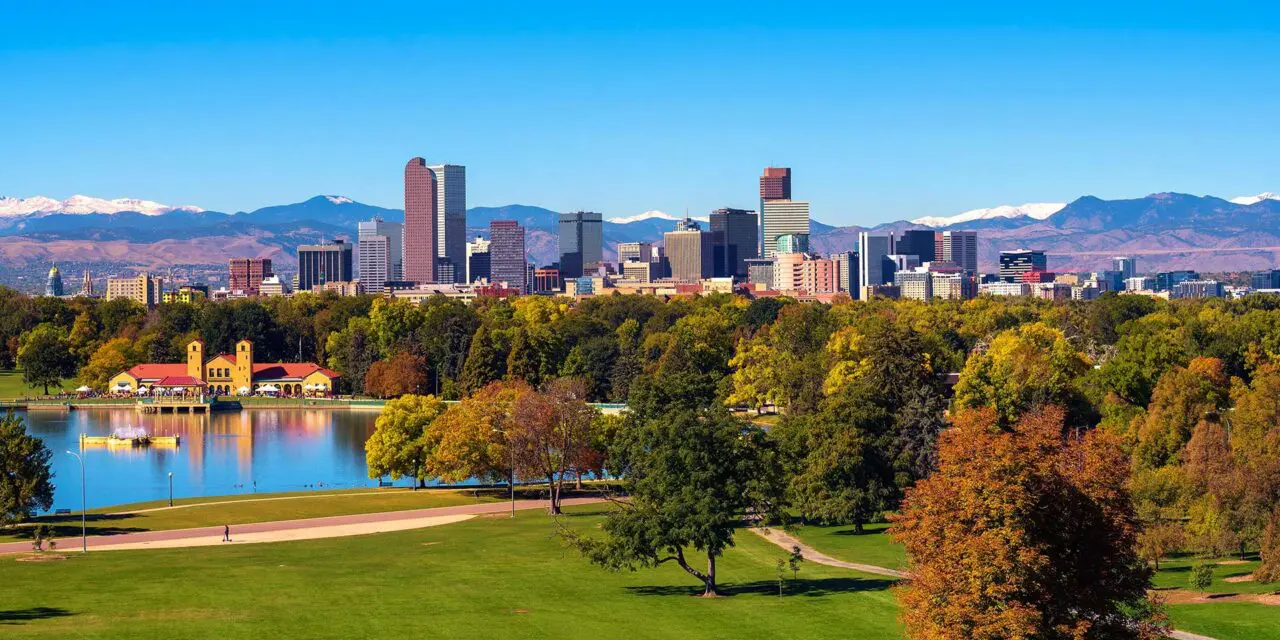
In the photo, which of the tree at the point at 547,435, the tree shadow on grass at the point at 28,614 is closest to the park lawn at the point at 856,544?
the tree at the point at 547,435

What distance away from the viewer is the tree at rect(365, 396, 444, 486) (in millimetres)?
69375

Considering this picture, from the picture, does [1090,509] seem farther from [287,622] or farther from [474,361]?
[474,361]

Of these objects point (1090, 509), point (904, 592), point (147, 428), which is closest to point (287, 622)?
point (904, 592)

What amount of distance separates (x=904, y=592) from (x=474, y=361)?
304 feet

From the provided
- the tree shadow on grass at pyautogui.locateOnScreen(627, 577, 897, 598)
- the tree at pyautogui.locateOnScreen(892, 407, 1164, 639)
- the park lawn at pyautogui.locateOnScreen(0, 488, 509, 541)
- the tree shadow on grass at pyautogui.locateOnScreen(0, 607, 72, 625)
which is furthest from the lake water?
the tree at pyautogui.locateOnScreen(892, 407, 1164, 639)

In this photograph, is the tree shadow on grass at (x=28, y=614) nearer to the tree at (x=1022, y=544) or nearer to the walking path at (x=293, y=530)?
the walking path at (x=293, y=530)

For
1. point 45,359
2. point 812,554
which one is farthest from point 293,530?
point 45,359

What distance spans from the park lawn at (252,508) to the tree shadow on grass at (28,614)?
16.7 meters

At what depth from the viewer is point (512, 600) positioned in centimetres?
3962

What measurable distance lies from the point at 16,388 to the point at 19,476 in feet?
296

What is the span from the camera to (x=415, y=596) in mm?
39875

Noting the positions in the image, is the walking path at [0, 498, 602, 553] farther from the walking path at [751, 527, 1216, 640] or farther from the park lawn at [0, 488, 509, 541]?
the walking path at [751, 527, 1216, 640]

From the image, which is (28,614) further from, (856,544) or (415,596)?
(856,544)

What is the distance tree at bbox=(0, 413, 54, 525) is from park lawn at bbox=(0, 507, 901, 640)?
21.6ft
